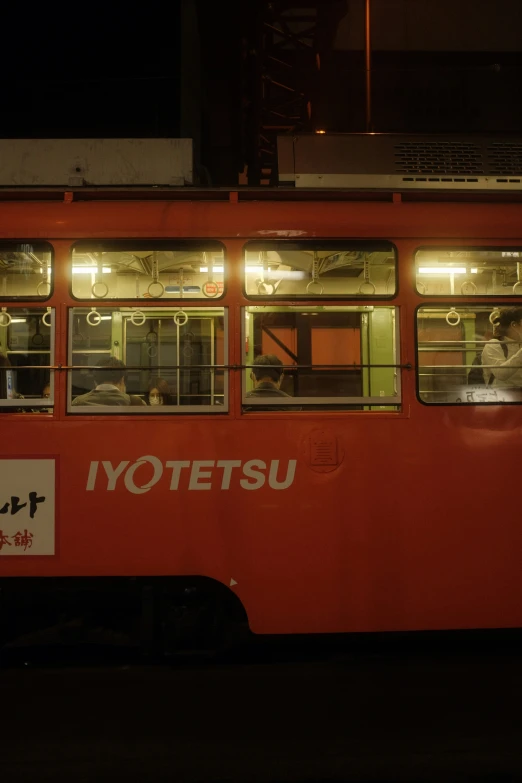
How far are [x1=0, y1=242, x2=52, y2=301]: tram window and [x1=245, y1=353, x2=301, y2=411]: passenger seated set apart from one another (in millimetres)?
1428

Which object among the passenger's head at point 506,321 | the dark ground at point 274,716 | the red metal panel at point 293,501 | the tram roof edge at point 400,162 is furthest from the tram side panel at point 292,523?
the tram roof edge at point 400,162

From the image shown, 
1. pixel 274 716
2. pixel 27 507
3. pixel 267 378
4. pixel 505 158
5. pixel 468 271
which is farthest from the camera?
pixel 505 158

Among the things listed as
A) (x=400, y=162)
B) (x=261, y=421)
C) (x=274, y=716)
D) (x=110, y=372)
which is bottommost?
(x=274, y=716)

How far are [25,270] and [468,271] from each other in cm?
292

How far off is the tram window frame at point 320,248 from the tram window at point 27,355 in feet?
4.36

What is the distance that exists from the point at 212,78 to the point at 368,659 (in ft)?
35.6

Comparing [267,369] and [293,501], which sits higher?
[267,369]

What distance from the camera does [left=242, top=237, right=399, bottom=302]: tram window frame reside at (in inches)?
173

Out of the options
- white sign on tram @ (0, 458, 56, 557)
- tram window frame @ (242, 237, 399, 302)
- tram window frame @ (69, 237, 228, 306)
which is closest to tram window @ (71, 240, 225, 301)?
tram window frame @ (69, 237, 228, 306)

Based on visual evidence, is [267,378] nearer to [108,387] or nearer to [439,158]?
[108,387]

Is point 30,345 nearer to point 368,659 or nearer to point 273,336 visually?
point 273,336

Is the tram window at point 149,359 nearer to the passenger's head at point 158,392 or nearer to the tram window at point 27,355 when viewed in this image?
the passenger's head at point 158,392

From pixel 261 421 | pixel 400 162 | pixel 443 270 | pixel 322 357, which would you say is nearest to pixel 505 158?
pixel 400 162

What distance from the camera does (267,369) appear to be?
440 centimetres
